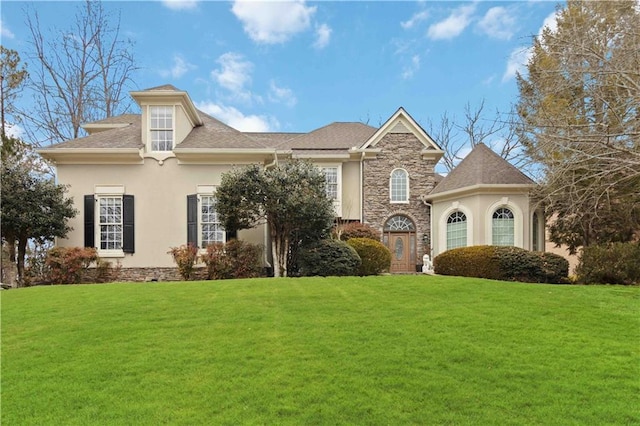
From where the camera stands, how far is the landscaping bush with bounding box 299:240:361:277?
492 inches

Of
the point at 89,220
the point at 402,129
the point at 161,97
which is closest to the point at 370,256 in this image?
the point at 402,129

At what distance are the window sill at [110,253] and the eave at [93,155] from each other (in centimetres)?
332

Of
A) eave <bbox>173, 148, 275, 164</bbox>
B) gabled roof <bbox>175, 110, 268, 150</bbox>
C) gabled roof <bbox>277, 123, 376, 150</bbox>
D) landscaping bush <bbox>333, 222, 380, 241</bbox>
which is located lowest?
landscaping bush <bbox>333, 222, 380, 241</bbox>

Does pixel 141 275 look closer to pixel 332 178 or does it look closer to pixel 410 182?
pixel 332 178

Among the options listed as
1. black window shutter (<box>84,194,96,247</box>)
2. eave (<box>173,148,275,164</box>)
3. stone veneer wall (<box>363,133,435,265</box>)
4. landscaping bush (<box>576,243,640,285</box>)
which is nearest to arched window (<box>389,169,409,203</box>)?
stone veneer wall (<box>363,133,435,265</box>)

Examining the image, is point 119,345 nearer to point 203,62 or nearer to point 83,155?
point 83,155

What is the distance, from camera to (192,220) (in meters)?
14.0

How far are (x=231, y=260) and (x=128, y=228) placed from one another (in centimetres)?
429

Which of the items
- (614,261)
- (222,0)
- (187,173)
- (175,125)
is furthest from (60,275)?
(614,261)

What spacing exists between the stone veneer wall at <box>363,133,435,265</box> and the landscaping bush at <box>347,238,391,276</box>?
4347 millimetres

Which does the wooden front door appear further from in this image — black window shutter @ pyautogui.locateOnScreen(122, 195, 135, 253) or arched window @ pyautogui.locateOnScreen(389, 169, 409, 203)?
black window shutter @ pyautogui.locateOnScreen(122, 195, 135, 253)

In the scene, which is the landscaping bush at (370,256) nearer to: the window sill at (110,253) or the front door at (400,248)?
the front door at (400,248)

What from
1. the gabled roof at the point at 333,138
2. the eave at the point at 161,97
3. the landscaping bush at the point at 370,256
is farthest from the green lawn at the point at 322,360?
the gabled roof at the point at 333,138

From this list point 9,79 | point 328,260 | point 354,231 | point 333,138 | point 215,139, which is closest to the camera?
point 328,260
